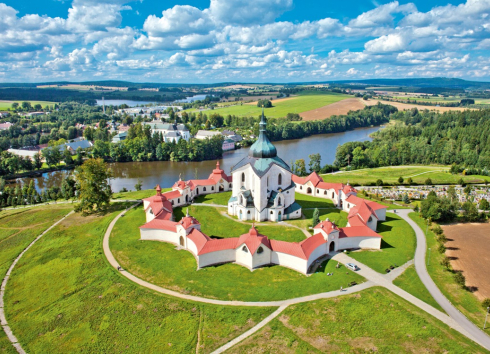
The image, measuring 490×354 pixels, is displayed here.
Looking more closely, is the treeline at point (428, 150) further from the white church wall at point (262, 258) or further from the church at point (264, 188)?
the white church wall at point (262, 258)

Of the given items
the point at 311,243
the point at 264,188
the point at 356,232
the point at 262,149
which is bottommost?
the point at 356,232

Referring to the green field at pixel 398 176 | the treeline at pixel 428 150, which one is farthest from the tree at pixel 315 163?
the green field at pixel 398 176

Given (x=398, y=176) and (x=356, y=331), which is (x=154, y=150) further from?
(x=356, y=331)

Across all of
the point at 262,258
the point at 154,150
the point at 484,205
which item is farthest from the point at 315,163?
the point at 262,258

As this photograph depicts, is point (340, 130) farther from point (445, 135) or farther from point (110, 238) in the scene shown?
point (110, 238)

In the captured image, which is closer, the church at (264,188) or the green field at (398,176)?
the church at (264,188)

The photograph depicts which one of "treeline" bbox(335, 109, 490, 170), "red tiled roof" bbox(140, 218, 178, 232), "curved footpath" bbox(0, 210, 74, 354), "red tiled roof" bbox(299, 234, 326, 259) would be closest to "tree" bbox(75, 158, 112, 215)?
"curved footpath" bbox(0, 210, 74, 354)

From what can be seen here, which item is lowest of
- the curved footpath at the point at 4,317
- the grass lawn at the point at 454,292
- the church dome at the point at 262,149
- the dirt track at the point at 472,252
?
the curved footpath at the point at 4,317
